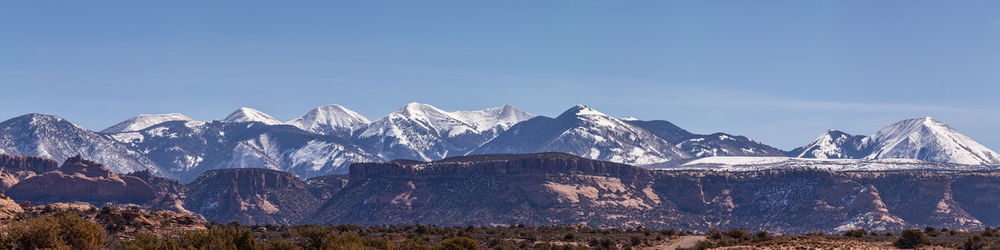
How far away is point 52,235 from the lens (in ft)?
245

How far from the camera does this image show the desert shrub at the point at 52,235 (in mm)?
74750

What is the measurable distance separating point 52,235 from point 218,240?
41.3 feet

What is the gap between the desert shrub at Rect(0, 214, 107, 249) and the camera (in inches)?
2943

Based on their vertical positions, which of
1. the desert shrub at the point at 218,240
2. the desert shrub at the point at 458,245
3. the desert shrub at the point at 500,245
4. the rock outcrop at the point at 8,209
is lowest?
the desert shrub at the point at 500,245

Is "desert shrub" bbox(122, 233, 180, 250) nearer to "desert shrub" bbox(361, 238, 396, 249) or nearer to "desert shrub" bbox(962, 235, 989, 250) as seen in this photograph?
"desert shrub" bbox(361, 238, 396, 249)

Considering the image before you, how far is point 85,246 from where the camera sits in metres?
78.7

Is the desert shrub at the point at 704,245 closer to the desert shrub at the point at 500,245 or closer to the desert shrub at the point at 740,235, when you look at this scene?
the desert shrub at the point at 740,235

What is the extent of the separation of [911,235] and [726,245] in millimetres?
14853

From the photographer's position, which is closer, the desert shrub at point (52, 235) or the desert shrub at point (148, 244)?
the desert shrub at point (52, 235)

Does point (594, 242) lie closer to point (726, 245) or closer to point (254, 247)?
point (726, 245)

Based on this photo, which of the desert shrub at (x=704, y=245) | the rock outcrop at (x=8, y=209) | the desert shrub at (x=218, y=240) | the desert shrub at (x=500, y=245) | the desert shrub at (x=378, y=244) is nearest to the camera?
the desert shrub at (x=218, y=240)

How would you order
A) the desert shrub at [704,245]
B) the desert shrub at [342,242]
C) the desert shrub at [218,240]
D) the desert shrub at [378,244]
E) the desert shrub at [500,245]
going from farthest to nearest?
the desert shrub at [500,245], the desert shrub at [704,245], the desert shrub at [378,244], the desert shrub at [218,240], the desert shrub at [342,242]

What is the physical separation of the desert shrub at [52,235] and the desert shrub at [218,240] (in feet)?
23.7

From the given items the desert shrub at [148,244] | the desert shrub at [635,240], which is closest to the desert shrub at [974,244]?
the desert shrub at [635,240]
